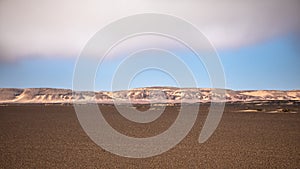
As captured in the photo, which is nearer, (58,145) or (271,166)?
(271,166)

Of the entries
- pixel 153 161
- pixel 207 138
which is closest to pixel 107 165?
pixel 153 161

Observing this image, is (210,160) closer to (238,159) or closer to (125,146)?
(238,159)

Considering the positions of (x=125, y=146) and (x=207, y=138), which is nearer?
(x=125, y=146)

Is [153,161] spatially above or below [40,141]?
below

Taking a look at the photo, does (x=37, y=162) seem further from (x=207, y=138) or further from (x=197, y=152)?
(x=207, y=138)

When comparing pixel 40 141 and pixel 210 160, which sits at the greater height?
pixel 40 141

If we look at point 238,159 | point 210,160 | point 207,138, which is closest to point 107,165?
point 210,160

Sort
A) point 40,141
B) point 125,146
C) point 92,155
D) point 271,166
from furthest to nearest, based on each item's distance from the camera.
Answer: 1. point 40,141
2. point 125,146
3. point 92,155
4. point 271,166

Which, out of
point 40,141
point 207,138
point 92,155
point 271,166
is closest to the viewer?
point 271,166

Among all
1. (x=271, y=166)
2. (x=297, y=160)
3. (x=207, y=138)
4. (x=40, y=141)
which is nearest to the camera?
(x=271, y=166)
